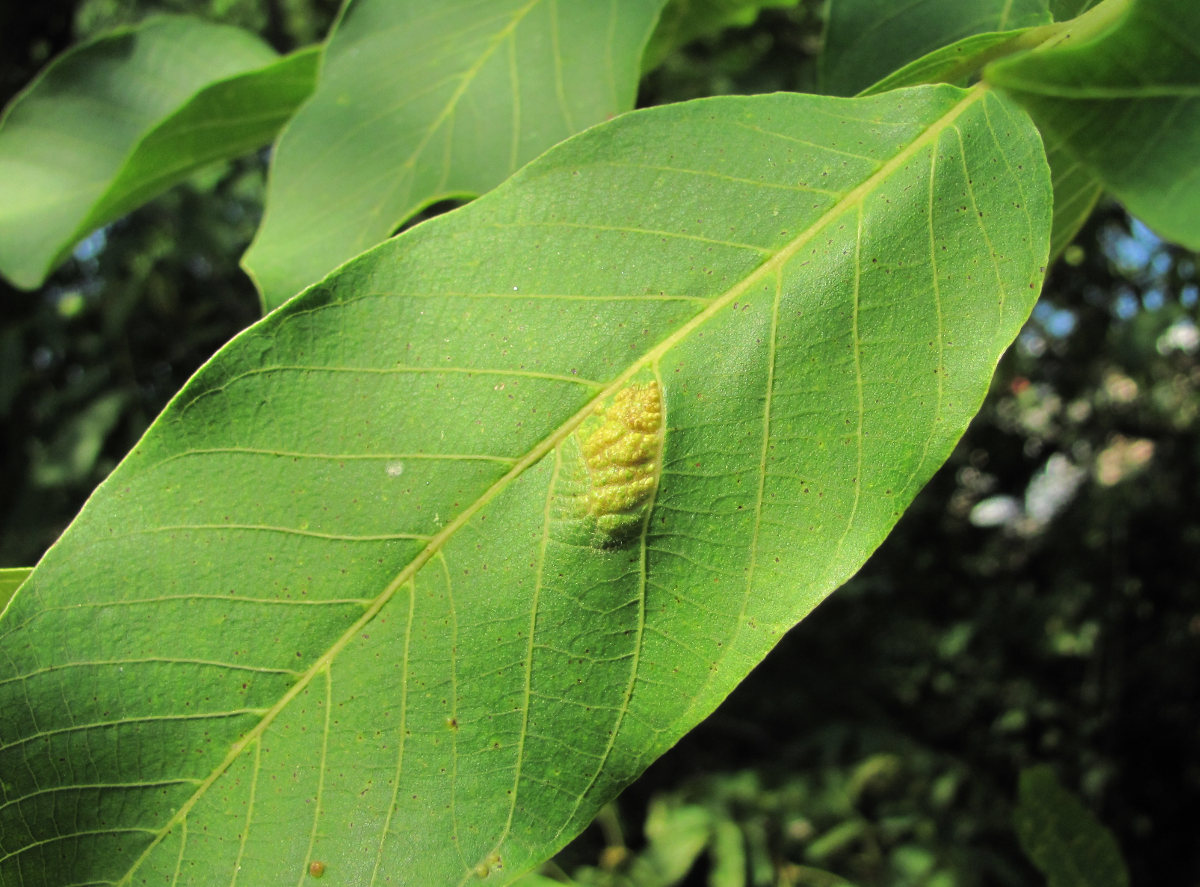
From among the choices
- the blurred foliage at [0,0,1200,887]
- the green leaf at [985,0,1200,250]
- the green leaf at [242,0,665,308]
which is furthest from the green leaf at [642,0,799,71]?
the blurred foliage at [0,0,1200,887]

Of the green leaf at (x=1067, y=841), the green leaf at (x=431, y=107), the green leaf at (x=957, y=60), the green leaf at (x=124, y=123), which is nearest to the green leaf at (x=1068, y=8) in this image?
the green leaf at (x=957, y=60)

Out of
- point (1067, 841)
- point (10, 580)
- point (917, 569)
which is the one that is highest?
point (10, 580)

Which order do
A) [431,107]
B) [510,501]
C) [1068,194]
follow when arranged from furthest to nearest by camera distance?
[431,107] < [1068,194] < [510,501]

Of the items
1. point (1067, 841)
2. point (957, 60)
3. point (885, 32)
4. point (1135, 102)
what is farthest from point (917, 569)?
point (1135, 102)

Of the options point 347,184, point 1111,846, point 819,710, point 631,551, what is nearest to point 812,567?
point 631,551

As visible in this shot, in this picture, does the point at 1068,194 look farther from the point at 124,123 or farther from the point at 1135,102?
the point at 124,123
